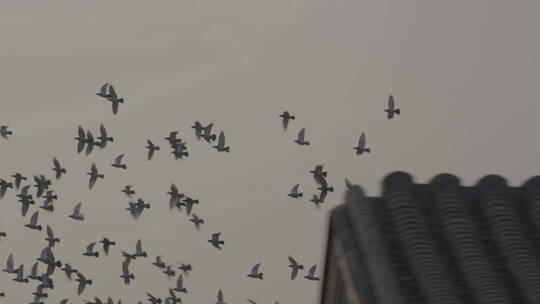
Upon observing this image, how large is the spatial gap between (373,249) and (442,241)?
1145 millimetres

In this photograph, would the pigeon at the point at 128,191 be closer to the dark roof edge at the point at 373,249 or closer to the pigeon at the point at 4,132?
the pigeon at the point at 4,132

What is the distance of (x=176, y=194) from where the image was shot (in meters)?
53.4

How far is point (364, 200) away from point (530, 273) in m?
1.99

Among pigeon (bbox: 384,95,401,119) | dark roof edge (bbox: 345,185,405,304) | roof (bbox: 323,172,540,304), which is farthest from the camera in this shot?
pigeon (bbox: 384,95,401,119)

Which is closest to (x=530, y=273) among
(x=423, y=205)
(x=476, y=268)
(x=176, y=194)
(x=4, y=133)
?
(x=476, y=268)

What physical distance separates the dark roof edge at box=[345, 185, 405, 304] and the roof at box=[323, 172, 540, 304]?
0.01 metres

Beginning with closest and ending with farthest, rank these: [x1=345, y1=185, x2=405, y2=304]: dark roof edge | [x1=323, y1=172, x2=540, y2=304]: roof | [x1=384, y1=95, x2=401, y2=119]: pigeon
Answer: [x1=345, y1=185, x2=405, y2=304]: dark roof edge → [x1=323, y1=172, x2=540, y2=304]: roof → [x1=384, y1=95, x2=401, y2=119]: pigeon

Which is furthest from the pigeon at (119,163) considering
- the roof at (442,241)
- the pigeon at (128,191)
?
the roof at (442,241)

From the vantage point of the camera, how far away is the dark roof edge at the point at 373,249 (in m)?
14.9

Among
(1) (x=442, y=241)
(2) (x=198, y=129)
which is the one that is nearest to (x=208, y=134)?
(2) (x=198, y=129)

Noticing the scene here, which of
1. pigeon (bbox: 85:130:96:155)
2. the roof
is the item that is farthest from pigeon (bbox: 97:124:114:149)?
the roof

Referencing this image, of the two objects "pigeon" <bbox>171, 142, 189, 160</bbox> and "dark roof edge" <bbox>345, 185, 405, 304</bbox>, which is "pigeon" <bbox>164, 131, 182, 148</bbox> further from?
"dark roof edge" <bbox>345, 185, 405, 304</bbox>

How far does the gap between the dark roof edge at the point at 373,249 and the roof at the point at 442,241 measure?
0.04 ft

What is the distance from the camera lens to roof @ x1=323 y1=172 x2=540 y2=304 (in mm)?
15188
